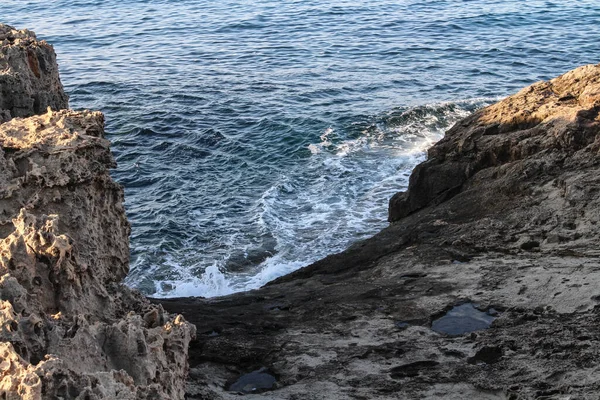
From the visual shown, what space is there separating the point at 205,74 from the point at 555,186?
57.0 feet

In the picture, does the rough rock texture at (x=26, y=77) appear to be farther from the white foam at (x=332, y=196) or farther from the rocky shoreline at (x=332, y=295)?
the white foam at (x=332, y=196)

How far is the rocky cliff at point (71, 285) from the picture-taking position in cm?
484

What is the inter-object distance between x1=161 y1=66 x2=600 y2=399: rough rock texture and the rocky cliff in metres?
1.28

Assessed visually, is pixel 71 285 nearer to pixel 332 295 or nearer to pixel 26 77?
pixel 332 295

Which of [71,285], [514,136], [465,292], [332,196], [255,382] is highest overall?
[71,285]

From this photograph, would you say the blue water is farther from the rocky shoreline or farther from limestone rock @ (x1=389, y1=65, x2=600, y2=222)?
the rocky shoreline

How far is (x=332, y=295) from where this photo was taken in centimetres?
974

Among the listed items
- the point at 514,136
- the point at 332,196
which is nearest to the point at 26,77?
the point at 514,136

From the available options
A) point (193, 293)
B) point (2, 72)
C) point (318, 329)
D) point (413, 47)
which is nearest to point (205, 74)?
point (413, 47)

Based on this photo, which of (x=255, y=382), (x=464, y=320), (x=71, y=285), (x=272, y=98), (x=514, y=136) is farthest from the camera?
(x=272, y=98)

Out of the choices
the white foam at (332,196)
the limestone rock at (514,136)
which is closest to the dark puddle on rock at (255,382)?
the limestone rock at (514,136)

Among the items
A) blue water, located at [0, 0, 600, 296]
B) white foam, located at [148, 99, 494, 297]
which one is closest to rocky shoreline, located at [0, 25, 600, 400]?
white foam, located at [148, 99, 494, 297]

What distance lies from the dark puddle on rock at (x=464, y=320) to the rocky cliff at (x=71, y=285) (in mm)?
3043

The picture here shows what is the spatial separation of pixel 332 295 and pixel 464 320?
201cm
